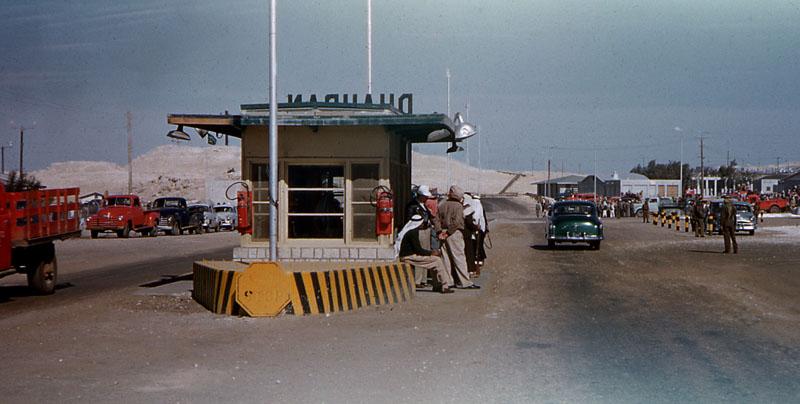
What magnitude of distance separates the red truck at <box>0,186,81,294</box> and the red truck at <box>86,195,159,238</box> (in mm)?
26041

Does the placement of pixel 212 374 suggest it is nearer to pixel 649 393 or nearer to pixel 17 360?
pixel 17 360

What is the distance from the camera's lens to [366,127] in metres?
18.6

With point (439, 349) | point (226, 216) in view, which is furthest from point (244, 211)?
point (226, 216)

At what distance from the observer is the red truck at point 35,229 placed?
1623cm

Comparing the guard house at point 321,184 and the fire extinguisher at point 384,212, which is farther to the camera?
the guard house at point 321,184

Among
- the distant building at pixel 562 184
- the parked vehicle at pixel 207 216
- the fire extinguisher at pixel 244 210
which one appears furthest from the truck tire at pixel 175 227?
the distant building at pixel 562 184

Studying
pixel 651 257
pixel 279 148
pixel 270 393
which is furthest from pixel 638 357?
pixel 651 257

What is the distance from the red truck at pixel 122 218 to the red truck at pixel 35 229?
26041mm

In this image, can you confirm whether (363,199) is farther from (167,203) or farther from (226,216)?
(226,216)

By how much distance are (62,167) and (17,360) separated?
184 m

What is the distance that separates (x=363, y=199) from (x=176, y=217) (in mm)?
32730

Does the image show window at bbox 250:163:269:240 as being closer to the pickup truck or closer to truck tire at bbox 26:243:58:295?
truck tire at bbox 26:243:58:295

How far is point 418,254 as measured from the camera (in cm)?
1686

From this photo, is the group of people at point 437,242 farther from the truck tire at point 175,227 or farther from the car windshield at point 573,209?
Answer: the truck tire at point 175,227
